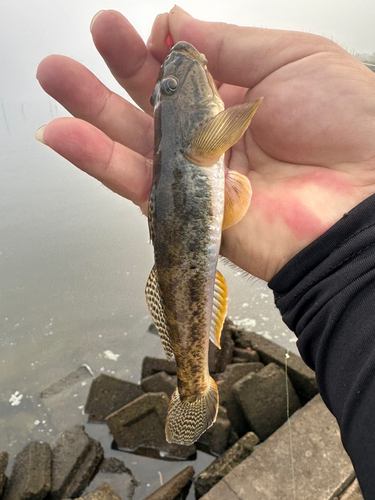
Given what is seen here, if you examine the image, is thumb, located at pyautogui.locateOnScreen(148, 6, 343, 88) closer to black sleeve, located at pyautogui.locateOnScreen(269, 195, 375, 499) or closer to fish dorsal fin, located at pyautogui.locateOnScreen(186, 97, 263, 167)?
fish dorsal fin, located at pyautogui.locateOnScreen(186, 97, 263, 167)

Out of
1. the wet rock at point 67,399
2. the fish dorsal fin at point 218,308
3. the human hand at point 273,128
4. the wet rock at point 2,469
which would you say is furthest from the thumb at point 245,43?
the wet rock at point 67,399

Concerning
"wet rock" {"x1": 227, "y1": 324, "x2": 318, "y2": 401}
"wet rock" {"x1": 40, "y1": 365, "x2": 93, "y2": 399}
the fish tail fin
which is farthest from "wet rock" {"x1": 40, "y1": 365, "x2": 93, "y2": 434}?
the fish tail fin

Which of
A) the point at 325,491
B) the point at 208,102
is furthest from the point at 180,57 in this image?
the point at 325,491

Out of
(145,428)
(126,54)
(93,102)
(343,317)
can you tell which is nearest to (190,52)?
(126,54)

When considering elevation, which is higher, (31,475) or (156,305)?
(156,305)

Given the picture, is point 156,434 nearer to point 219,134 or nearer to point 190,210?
point 190,210

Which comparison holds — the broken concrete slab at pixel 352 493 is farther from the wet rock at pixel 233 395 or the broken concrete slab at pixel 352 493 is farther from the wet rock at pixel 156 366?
the wet rock at pixel 156 366
